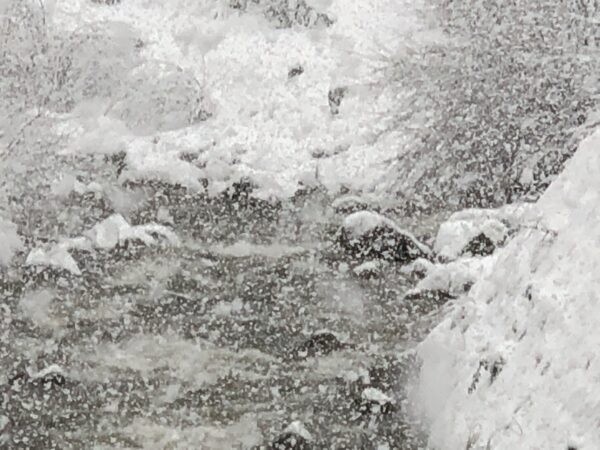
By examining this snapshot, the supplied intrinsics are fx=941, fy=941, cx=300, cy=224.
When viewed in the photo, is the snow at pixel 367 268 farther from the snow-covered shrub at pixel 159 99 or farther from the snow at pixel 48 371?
the snow-covered shrub at pixel 159 99

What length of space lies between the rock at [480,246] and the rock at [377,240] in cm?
40

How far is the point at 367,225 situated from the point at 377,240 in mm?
237

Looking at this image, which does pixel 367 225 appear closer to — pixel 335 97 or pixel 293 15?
pixel 335 97

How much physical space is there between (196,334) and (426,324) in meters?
2.00

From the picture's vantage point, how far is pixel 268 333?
815cm

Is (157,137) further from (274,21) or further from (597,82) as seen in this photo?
(597,82)

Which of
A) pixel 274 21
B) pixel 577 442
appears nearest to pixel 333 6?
pixel 274 21

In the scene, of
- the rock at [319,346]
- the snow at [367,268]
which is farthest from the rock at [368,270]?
the rock at [319,346]

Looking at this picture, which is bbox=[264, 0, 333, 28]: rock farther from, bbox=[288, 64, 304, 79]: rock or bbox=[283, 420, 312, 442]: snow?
bbox=[283, 420, 312, 442]: snow

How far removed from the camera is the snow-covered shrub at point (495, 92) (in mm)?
9484

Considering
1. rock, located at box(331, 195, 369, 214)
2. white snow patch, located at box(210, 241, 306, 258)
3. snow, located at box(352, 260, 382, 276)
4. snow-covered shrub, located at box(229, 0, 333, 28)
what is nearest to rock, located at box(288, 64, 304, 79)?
snow-covered shrub, located at box(229, 0, 333, 28)

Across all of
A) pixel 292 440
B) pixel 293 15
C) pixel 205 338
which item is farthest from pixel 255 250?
pixel 293 15

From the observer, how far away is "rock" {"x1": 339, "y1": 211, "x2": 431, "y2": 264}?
943 centimetres

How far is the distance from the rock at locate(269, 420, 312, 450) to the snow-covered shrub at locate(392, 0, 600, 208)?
4.39 meters
